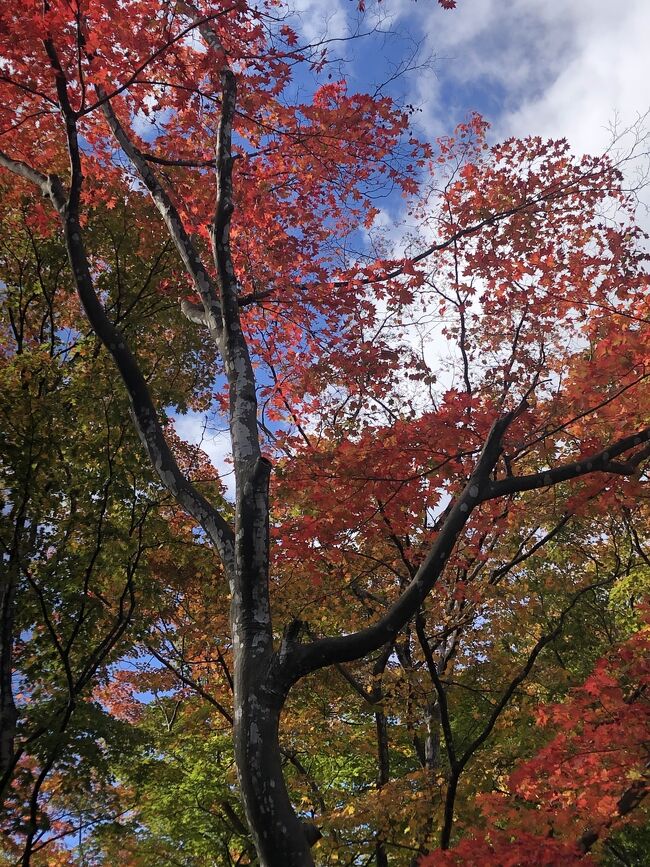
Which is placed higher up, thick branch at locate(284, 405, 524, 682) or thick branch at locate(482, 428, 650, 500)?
thick branch at locate(482, 428, 650, 500)

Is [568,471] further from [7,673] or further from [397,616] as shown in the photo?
[7,673]

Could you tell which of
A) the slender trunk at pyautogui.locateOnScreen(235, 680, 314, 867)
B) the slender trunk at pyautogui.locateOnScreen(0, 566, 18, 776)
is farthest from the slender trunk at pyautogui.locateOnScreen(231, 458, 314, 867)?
the slender trunk at pyautogui.locateOnScreen(0, 566, 18, 776)

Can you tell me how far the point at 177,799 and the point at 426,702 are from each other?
→ 232 inches

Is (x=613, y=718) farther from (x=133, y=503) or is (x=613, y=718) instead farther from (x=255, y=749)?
(x=133, y=503)

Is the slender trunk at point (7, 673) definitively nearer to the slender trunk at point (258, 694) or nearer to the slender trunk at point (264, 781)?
the slender trunk at point (258, 694)

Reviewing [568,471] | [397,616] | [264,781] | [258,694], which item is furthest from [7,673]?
[568,471]

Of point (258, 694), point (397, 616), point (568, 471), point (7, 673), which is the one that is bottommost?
point (258, 694)

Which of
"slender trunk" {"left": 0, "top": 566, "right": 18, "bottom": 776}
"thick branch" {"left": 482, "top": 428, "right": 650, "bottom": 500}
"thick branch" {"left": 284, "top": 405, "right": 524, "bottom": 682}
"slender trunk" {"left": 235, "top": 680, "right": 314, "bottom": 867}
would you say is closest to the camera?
"slender trunk" {"left": 235, "top": 680, "right": 314, "bottom": 867}

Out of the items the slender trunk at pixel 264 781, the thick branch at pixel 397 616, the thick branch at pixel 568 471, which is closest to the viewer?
the slender trunk at pixel 264 781

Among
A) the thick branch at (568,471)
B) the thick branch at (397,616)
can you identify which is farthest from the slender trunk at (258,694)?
the thick branch at (568,471)

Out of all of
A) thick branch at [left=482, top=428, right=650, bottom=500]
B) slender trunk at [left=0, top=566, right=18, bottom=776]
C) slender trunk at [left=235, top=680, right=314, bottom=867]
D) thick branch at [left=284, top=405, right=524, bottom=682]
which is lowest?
slender trunk at [left=235, top=680, right=314, bottom=867]

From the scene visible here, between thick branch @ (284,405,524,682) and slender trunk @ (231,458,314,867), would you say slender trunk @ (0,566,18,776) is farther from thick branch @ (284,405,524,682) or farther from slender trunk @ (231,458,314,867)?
thick branch @ (284,405,524,682)

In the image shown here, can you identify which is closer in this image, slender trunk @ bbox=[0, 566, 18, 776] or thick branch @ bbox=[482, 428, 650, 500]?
thick branch @ bbox=[482, 428, 650, 500]

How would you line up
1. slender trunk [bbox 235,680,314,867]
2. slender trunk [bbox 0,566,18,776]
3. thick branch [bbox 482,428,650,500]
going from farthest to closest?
1. slender trunk [bbox 0,566,18,776]
2. thick branch [bbox 482,428,650,500]
3. slender trunk [bbox 235,680,314,867]
